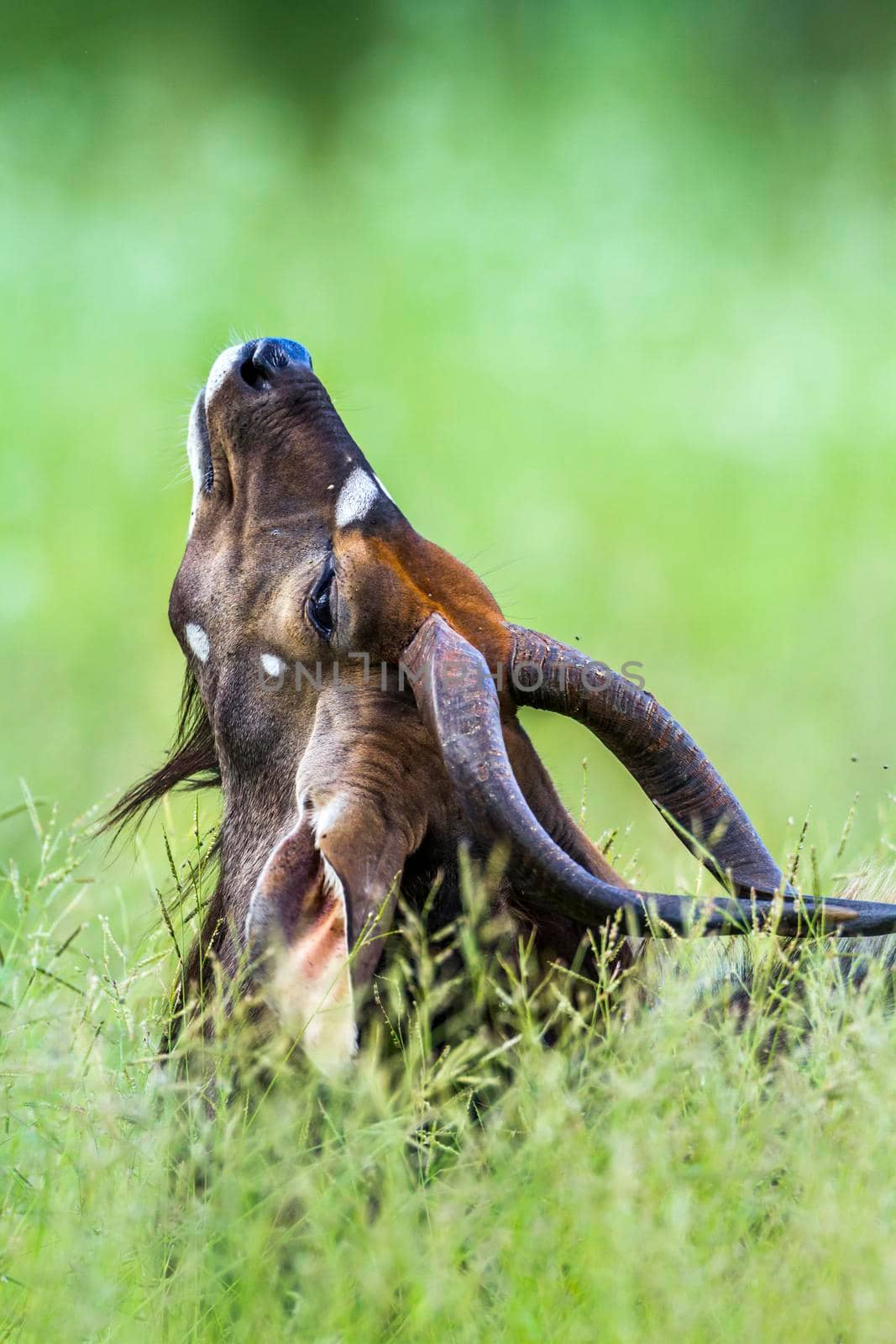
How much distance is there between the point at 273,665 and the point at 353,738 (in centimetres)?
43

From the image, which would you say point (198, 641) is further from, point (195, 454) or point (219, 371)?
point (219, 371)

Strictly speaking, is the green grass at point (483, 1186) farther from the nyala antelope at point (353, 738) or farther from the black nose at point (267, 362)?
the black nose at point (267, 362)

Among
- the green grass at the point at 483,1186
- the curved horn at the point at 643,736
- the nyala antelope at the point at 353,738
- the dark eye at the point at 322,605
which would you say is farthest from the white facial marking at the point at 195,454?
the green grass at the point at 483,1186

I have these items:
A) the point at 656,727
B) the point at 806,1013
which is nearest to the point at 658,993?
the point at 806,1013

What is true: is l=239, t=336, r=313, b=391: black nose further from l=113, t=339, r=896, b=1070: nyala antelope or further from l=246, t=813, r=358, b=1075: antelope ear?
l=246, t=813, r=358, b=1075: antelope ear

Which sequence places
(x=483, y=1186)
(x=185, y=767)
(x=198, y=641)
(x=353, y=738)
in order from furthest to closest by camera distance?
(x=185, y=767) < (x=198, y=641) < (x=353, y=738) < (x=483, y=1186)

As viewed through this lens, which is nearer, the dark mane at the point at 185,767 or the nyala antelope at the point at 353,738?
the nyala antelope at the point at 353,738

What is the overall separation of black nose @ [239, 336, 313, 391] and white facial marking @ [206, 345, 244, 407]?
4 cm

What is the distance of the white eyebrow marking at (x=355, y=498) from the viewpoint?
3932 mm

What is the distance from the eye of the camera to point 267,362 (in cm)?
423

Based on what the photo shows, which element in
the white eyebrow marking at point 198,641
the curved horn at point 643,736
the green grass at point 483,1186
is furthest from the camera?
the white eyebrow marking at point 198,641

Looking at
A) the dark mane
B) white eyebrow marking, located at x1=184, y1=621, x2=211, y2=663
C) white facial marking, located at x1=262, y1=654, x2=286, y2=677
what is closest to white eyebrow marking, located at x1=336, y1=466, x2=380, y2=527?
white facial marking, located at x1=262, y1=654, x2=286, y2=677

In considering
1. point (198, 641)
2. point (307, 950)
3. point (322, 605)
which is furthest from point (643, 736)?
point (198, 641)

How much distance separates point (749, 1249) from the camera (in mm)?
2566
